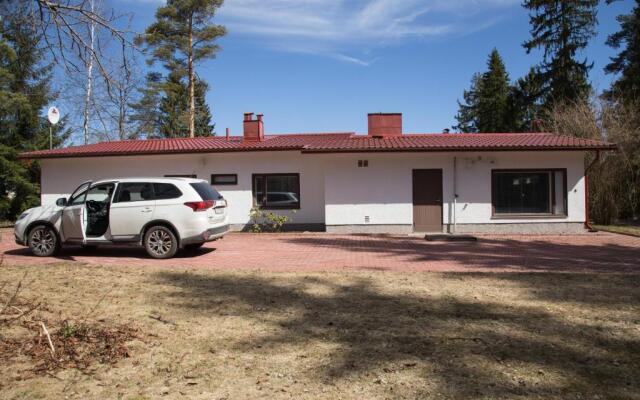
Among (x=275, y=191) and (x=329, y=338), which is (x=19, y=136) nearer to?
(x=275, y=191)

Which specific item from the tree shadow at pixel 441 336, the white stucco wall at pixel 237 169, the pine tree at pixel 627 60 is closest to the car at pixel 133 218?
the tree shadow at pixel 441 336

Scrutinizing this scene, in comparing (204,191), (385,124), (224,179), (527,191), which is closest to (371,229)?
(385,124)

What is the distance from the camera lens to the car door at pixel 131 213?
1040 centimetres

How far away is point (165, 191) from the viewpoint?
A: 10406 mm

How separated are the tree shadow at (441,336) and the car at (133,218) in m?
2.66

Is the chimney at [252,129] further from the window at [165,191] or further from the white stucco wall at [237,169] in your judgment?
the window at [165,191]

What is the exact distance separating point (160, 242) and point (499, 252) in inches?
314

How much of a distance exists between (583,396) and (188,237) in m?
8.17

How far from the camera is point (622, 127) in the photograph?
20.5 meters

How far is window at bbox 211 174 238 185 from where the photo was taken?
17.3 metres

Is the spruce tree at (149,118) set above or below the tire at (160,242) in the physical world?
above

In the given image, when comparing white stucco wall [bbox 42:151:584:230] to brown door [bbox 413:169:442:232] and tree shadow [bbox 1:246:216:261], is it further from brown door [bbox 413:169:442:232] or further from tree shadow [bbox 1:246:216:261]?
tree shadow [bbox 1:246:216:261]

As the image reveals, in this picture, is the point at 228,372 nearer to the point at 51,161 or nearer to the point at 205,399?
the point at 205,399

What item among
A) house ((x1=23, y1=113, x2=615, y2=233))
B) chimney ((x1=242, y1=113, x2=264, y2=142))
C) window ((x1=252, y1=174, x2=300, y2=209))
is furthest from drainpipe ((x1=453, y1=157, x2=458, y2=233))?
chimney ((x1=242, y1=113, x2=264, y2=142))
